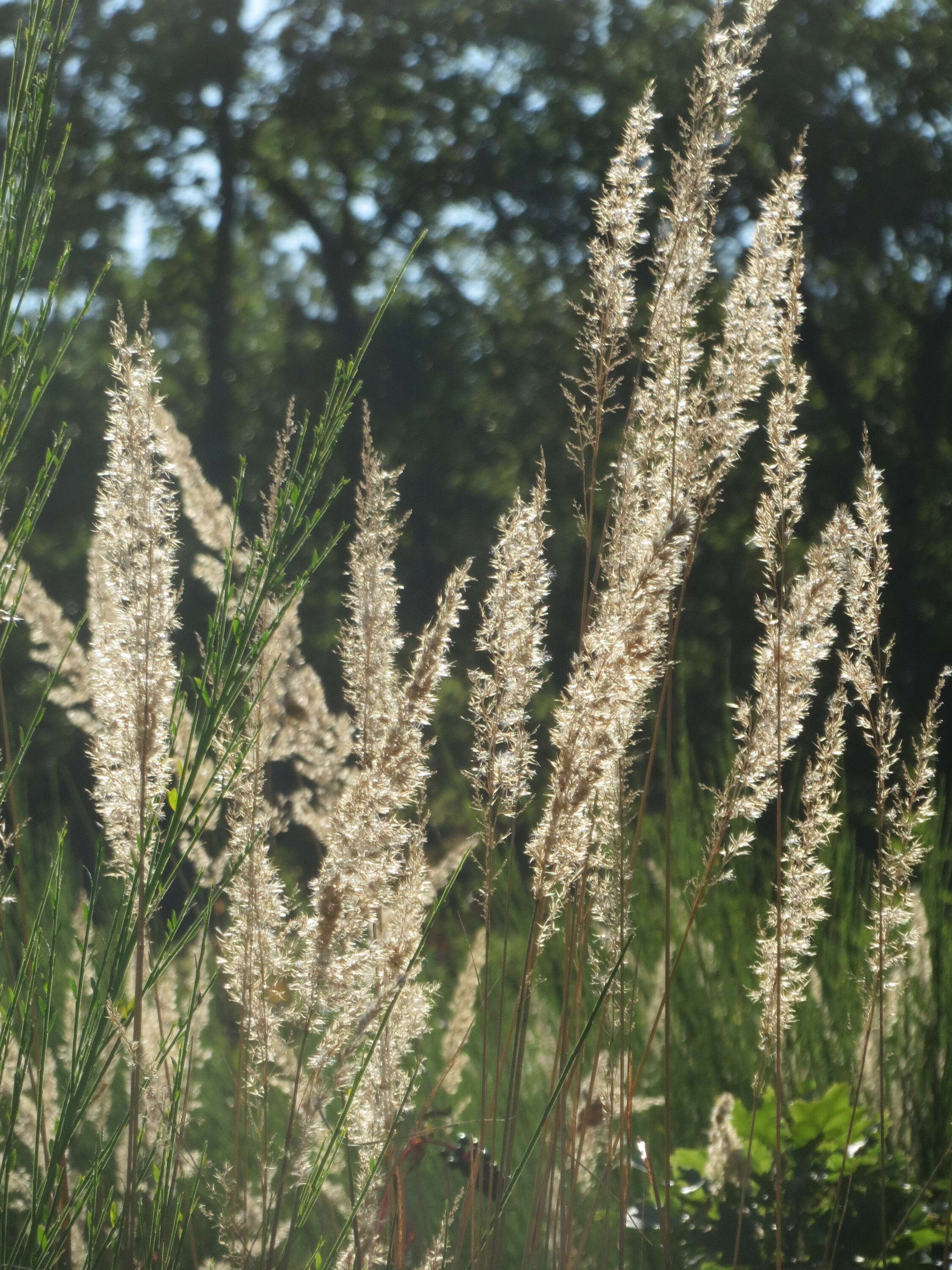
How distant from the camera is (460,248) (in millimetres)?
8695

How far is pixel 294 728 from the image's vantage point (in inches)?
69.2

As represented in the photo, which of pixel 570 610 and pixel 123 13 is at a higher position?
pixel 123 13

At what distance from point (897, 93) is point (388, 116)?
3752mm

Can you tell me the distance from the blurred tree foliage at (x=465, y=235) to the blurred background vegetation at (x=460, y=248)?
0.02 m

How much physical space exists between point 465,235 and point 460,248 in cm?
10

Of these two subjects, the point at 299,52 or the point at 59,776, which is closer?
the point at 59,776

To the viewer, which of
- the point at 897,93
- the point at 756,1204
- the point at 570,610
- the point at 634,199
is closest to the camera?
the point at 634,199

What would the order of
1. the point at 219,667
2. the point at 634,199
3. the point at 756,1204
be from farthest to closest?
the point at 756,1204, the point at 634,199, the point at 219,667

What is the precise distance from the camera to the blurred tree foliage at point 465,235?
25.1 feet

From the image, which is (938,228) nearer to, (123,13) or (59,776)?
(123,13)

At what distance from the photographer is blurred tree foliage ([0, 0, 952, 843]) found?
7.66 meters

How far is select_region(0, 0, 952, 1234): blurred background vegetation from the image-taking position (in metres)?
7.59

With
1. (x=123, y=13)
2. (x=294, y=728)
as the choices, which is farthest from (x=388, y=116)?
(x=294, y=728)

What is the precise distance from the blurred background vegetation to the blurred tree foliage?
0.02 metres
